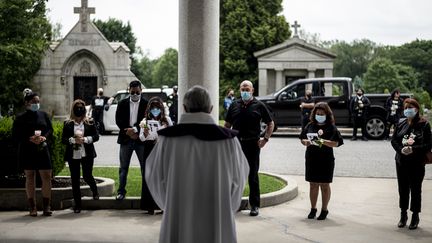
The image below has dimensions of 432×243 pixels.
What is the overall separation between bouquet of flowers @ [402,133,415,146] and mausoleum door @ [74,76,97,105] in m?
31.2

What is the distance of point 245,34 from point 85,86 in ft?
37.2

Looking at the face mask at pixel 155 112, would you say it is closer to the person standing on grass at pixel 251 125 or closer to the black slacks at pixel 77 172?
the person standing on grass at pixel 251 125

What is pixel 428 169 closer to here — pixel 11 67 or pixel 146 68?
pixel 11 67

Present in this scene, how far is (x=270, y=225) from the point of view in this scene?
8.43 m

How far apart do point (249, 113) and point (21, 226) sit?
3.52 metres

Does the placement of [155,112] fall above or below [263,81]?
below

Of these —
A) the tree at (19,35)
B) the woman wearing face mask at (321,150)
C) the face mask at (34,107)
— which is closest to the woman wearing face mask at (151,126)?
the face mask at (34,107)

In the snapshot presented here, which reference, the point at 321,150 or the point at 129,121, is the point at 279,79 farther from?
the point at 321,150

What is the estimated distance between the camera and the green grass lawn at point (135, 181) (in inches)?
417

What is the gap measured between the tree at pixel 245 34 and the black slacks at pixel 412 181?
33082mm

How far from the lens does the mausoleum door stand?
37.9m

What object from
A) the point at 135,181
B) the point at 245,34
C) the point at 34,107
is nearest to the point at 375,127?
the point at 135,181

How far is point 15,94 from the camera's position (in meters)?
39.0

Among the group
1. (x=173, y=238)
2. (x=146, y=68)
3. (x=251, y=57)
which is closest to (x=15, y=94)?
(x=251, y=57)
